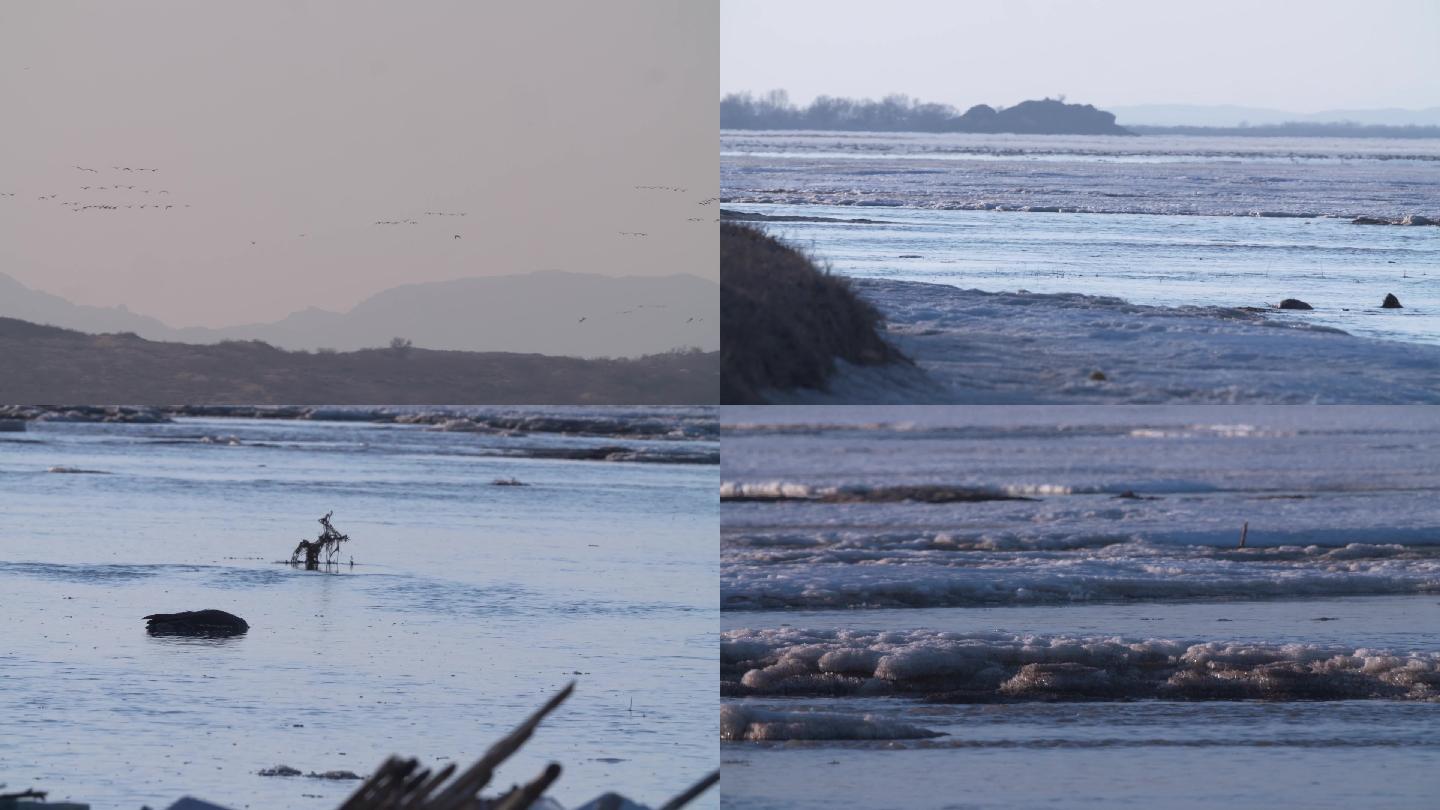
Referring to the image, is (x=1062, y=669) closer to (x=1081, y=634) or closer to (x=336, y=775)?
(x=1081, y=634)

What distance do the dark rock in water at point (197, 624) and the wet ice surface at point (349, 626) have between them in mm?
234

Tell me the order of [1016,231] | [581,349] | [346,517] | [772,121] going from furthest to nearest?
[346,517]
[1016,231]
[772,121]
[581,349]

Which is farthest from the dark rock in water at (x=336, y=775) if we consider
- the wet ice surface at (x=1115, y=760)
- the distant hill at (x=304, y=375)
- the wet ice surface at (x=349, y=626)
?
the distant hill at (x=304, y=375)

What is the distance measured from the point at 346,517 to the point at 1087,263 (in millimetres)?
24765

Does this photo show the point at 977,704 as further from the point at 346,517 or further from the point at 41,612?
the point at 346,517

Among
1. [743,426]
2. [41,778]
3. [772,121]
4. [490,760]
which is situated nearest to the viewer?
[490,760]

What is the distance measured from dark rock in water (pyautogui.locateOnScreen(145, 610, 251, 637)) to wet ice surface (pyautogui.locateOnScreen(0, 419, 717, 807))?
234 millimetres

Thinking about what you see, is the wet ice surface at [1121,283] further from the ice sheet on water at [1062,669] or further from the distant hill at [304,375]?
the ice sheet on water at [1062,669]

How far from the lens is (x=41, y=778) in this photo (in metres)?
13.6

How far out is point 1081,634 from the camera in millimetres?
19828

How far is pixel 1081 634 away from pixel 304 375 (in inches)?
560

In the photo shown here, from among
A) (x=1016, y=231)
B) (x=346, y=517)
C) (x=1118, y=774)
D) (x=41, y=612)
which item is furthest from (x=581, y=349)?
(x=346, y=517)

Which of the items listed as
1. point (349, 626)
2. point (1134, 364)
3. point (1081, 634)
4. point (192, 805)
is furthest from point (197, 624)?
point (1134, 364)

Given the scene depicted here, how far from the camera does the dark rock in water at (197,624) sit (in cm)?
2041
